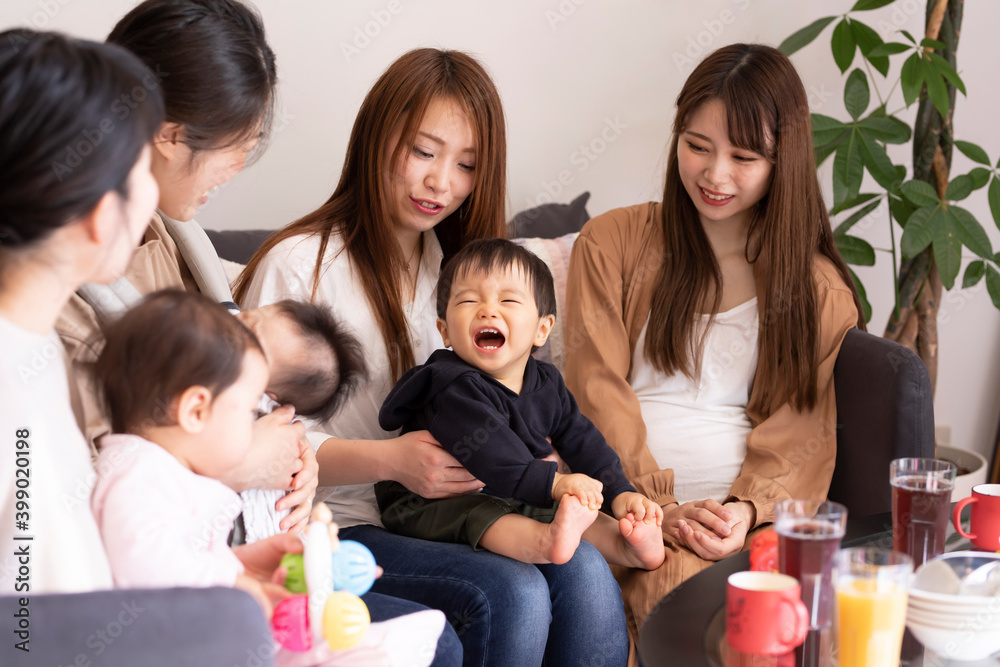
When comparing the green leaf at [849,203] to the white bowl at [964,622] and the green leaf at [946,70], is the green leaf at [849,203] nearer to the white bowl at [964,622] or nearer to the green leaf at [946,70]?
the green leaf at [946,70]

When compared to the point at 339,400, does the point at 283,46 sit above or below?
above

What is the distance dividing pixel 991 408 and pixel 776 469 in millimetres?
1792

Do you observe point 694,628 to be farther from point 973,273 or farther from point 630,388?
point 973,273

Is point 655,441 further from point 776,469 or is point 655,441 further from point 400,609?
point 400,609

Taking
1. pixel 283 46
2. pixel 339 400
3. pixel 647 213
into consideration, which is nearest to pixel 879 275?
pixel 647 213

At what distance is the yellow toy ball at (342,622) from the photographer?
86 cm

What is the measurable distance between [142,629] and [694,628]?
61 centimetres

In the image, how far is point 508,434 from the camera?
138 cm

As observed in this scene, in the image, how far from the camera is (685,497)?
1764 mm

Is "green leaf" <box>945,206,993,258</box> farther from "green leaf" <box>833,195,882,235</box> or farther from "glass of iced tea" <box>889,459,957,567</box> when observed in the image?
"glass of iced tea" <box>889,459,957,567</box>
